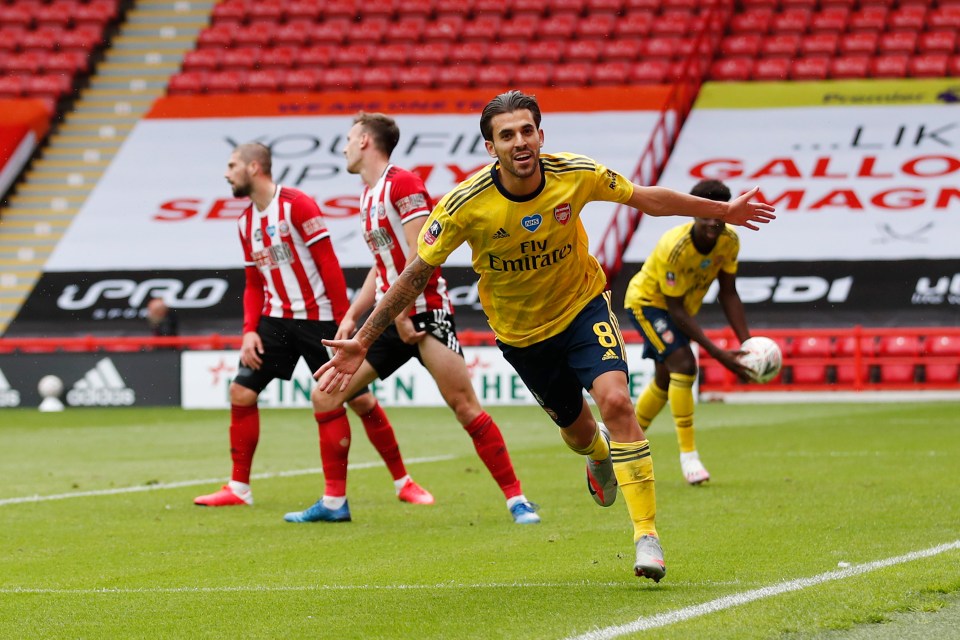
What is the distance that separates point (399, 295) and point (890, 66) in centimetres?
2383

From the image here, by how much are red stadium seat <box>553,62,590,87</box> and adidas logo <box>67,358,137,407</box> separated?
36.3 feet

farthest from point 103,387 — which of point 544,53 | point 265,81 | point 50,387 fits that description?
point 544,53

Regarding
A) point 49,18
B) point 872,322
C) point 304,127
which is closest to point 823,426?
point 872,322

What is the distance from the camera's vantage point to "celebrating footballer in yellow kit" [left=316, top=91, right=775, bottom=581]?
595 centimetres

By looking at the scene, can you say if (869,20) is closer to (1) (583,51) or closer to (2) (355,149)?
(1) (583,51)

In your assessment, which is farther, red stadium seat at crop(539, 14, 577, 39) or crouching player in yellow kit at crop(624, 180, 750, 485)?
red stadium seat at crop(539, 14, 577, 39)

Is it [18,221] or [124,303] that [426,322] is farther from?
[18,221]

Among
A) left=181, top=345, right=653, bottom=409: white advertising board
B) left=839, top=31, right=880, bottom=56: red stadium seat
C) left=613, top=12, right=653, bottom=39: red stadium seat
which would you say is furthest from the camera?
left=613, top=12, right=653, bottom=39: red stadium seat

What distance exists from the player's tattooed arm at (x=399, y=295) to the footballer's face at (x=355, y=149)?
2.64m

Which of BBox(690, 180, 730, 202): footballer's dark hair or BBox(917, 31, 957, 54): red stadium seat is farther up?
BBox(690, 180, 730, 202): footballer's dark hair

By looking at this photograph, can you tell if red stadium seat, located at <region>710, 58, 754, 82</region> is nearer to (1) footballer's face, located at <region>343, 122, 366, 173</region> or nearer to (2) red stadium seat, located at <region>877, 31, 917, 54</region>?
(2) red stadium seat, located at <region>877, 31, 917, 54</region>

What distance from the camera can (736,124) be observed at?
27391mm

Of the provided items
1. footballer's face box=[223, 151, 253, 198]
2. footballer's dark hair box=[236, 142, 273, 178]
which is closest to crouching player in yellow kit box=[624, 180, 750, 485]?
footballer's dark hair box=[236, 142, 273, 178]

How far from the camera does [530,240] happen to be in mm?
6117
